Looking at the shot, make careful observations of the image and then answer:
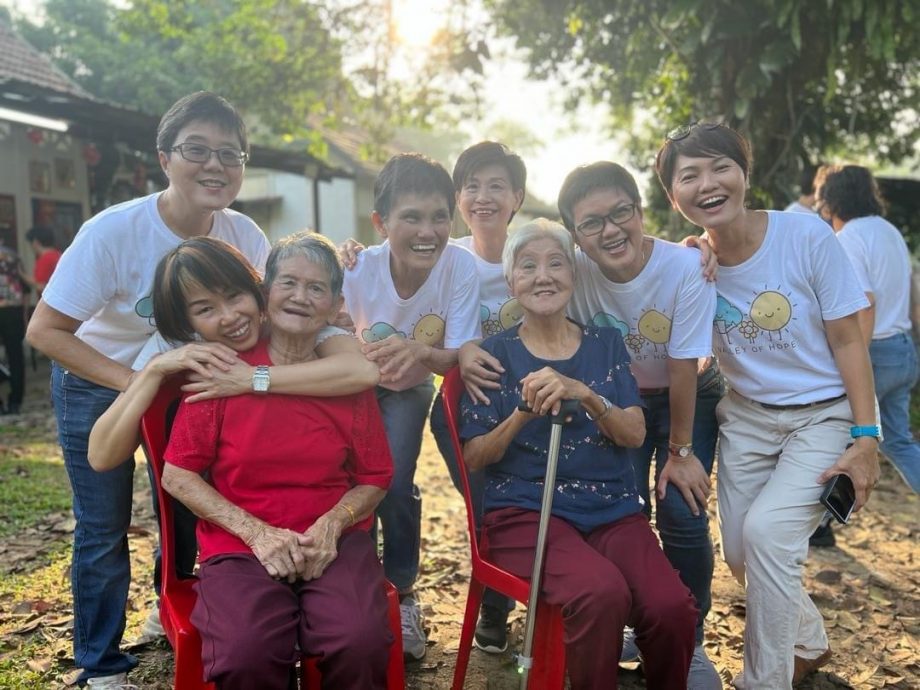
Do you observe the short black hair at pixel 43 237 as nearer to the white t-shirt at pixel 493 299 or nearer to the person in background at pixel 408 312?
the person in background at pixel 408 312

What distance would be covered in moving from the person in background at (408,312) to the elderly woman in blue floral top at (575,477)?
299mm

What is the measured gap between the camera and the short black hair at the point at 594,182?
9.62ft

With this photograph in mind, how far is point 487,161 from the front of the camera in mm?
3393

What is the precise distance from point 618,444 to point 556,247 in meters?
0.72

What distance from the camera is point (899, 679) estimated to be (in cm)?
322

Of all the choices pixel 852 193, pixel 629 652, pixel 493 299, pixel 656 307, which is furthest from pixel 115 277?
pixel 852 193

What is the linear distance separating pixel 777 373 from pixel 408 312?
56.4 inches

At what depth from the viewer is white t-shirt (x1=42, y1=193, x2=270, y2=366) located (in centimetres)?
273

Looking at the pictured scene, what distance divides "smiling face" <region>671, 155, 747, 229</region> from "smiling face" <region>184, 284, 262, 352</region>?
1592mm

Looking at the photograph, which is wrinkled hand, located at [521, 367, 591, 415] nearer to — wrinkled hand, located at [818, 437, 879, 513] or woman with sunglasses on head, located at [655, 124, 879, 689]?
woman with sunglasses on head, located at [655, 124, 879, 689]

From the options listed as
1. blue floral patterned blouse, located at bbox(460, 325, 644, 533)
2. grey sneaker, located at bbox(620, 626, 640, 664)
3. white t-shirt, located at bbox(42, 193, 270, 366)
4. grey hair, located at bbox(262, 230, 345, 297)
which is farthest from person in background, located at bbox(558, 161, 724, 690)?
white t-shirt, located at bbox(42, 193, 270, 366)

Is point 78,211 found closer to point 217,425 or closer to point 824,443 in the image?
point 217,425

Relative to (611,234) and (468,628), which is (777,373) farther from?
(468,628)

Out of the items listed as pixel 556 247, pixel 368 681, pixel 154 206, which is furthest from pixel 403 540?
pixel 154 206
